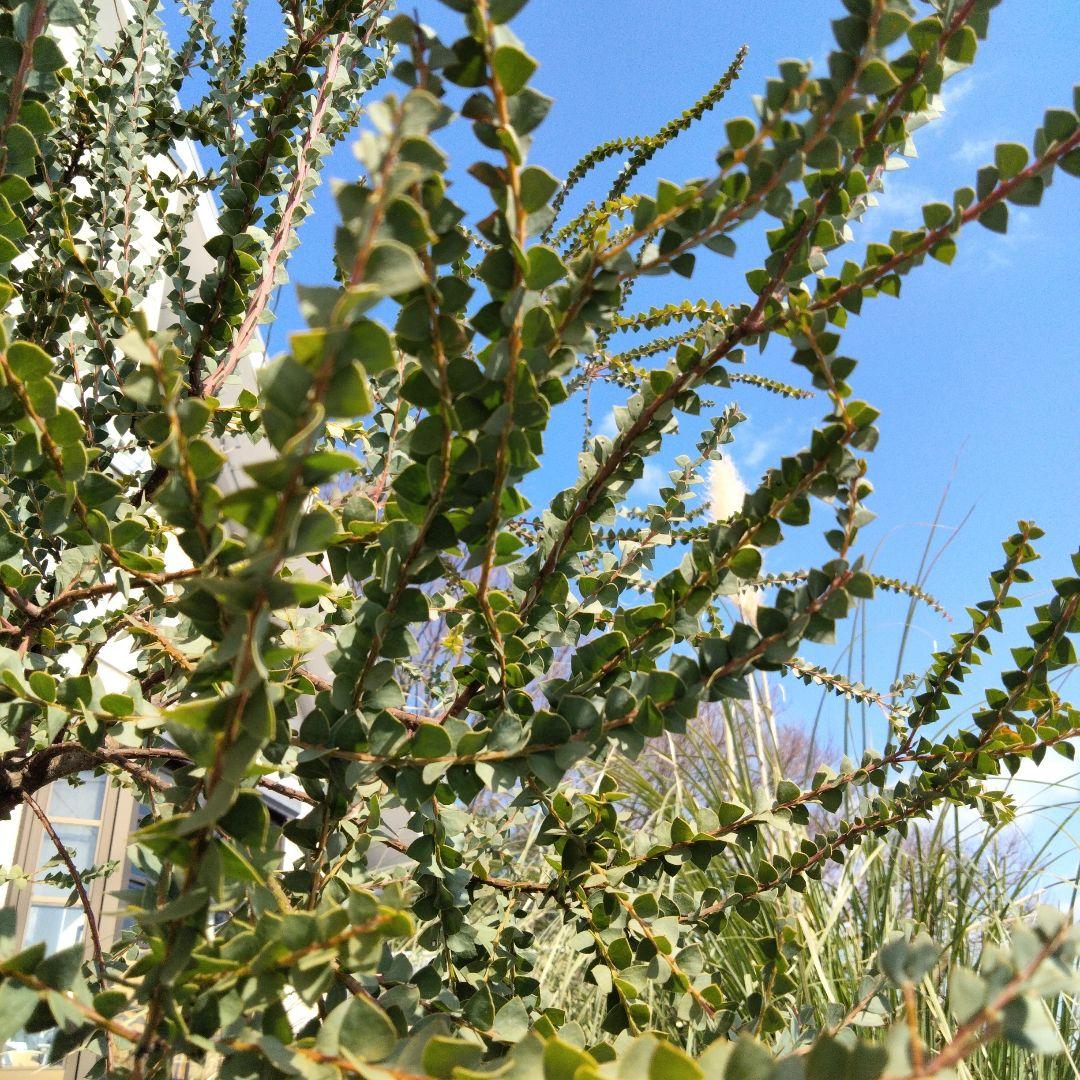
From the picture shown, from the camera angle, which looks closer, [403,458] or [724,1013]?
[724,1013]

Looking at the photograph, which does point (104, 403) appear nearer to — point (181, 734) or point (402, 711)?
point (402, 711)

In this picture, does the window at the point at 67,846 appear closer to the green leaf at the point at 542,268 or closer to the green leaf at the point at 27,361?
the green leaf at the point at 27,361

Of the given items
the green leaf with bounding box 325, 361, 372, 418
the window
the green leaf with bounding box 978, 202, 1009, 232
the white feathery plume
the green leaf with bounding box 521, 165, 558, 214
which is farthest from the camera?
the window

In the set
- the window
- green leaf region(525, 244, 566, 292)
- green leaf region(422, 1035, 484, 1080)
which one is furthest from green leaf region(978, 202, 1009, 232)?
the window

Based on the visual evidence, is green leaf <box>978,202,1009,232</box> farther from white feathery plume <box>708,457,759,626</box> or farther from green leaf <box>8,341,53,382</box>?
white feathery plume <box>708,457,759,626</box>

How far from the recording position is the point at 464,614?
0.76m

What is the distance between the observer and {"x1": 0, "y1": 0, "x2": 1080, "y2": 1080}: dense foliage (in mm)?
353

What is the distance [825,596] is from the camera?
517 millimetres

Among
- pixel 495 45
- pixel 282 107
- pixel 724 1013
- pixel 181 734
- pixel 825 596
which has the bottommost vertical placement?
pixel 724 1013

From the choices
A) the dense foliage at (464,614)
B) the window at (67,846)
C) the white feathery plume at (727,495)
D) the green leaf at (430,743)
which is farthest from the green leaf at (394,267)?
the window at (67,846)

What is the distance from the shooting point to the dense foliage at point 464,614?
0.35 metres

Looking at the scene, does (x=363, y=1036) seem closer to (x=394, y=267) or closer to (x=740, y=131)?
(x=394, y=267)

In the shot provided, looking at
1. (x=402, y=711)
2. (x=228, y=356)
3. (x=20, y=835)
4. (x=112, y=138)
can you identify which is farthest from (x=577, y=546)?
(x=20, y=835)

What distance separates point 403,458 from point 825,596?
1.95 feet
